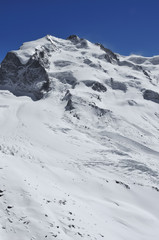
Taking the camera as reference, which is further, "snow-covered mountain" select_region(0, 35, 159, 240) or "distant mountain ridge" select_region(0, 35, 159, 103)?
"distant mountain ridge" select_region(0, 35, 159, 103)

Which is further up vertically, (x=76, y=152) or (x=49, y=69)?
(x=49, y=69)

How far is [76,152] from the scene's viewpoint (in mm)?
28109

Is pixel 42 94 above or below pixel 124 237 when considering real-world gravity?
above

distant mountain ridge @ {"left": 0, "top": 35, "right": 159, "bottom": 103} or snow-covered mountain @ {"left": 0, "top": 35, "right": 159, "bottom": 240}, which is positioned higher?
distant mountain ridge @ {"left": 0, "top": 35, "right": 159, "bottom": 103}

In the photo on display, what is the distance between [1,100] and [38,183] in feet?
148

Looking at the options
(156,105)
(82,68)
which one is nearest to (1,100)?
(82,68)

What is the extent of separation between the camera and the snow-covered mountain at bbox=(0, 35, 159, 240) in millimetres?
12031

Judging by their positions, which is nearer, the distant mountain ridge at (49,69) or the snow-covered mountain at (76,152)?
the snow-covered mountain at (76,152)

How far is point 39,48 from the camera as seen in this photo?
274 feet

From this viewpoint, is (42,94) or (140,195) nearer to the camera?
(140,195)

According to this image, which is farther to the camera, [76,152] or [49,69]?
[49,69]

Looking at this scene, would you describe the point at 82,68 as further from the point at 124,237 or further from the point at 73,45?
the point at 124,237

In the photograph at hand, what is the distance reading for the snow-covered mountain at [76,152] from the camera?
1203 cm

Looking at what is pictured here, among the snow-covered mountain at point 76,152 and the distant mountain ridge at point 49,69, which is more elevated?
the distant mountain ridge at point 49,69
